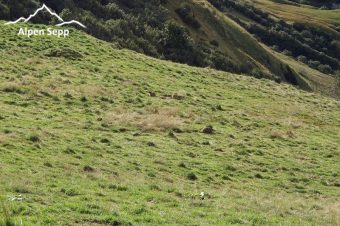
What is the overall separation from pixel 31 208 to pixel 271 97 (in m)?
35.7

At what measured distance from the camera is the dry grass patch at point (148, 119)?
2906 cm

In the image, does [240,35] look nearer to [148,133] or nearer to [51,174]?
[148,133]

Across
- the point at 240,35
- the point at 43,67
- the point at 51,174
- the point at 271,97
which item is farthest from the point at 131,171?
the point at 240,35

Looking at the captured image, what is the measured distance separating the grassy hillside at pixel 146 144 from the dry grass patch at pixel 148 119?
123 millimetres

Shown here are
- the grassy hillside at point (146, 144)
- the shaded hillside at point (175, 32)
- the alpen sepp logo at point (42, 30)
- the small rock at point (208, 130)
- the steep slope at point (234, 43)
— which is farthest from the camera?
the steep slope at point (234, 43)

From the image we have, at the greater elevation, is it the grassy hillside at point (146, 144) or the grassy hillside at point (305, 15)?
the grassy hillside at point (146, 144)

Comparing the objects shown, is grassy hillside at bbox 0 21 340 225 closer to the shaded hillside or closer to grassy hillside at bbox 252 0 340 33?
the shaded hillside

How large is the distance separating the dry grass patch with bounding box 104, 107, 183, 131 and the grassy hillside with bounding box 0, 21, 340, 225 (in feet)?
0.40

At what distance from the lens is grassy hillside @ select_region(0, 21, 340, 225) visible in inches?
640

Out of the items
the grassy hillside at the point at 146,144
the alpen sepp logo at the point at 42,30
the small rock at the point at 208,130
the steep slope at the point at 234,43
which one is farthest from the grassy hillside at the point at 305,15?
the small rock at the point at 208,130

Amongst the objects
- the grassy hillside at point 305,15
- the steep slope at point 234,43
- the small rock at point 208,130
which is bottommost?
the grassy hillside at point 305,15

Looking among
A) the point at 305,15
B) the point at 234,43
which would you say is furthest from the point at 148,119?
the point at 305,15

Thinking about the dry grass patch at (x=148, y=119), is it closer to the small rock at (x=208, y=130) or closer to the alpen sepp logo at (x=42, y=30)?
the small rock at (x=208, y=130)

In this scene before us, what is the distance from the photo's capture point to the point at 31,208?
45.9 feet
